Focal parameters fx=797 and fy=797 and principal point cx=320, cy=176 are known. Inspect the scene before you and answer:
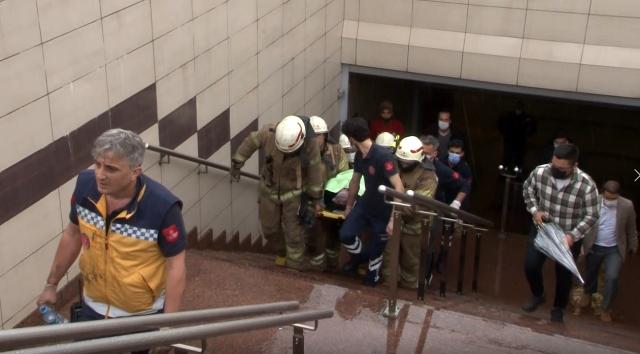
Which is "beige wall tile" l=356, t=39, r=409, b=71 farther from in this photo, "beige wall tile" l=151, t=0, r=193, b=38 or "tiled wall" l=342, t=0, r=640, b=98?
"beige wall tile" l=151, t=0, r=193, b=38

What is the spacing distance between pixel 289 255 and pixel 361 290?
94cm

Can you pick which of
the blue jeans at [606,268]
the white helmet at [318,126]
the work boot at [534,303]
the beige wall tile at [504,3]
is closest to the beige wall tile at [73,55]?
the white helmet at [318,126]

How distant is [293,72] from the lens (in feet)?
29.8

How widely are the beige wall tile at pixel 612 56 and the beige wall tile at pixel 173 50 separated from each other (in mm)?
5480

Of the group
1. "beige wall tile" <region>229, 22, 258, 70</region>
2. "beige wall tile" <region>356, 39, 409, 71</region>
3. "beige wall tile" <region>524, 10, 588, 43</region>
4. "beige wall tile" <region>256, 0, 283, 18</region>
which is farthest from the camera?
"beige wall tile" <region>356, 39, 409, 71</region>

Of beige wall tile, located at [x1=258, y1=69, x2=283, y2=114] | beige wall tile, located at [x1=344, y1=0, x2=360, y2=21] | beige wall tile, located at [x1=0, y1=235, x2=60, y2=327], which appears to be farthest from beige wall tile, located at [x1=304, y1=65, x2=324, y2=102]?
beige wall tile, located at [x1=0, y1=235, x2=60, y2=327]

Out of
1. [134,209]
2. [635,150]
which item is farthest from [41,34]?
[635,150]

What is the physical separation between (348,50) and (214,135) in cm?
393

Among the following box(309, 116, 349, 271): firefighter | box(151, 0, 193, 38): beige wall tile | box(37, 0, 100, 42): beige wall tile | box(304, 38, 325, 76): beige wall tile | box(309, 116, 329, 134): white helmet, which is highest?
box(37, 0, 100, 42): beige wall tile

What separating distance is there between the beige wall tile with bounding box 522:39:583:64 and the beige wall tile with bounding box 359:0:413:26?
1.59 meters

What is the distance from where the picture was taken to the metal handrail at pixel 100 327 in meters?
2.38

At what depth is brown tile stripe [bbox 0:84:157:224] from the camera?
4855mm

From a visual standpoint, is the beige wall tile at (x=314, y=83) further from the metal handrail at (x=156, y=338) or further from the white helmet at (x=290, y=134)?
the metal handrail at (x=156, y=338)

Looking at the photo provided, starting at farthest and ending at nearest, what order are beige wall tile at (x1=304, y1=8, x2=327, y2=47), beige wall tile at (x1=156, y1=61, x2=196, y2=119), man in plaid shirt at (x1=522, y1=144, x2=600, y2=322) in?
beige wall tile at (x1=304, y1=8, x2=327, y2=47) < beige wall tile at (x1=156, y1=61, x2=196, y2=119) < man in plaid shirt at (x1=522, y1=144, x2=600, y2=322)
